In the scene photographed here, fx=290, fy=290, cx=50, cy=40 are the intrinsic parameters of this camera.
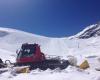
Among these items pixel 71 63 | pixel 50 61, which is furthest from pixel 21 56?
pixel 71 63

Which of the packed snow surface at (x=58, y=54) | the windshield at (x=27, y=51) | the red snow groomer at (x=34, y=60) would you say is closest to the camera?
the packed snow surface at (x=58, y=54)

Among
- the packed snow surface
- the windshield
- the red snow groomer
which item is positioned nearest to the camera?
the packed snow surface

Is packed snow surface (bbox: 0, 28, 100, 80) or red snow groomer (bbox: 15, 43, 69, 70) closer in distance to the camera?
packed snow surface (bbox: 0, 28, 100, 80)

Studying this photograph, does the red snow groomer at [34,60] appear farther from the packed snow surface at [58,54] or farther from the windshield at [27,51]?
the packed snow surface at [58,54]

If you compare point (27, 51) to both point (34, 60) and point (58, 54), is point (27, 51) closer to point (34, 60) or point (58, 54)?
point (34, 60)

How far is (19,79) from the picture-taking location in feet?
42.7

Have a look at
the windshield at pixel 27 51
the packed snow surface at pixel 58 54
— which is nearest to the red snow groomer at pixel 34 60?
the windshield at pixel 27 51

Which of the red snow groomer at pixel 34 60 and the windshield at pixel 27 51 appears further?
the windshield at pixel 27 51

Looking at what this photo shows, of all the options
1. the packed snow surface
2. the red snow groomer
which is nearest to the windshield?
the red snow groomer

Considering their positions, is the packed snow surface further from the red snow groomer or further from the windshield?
the windshield

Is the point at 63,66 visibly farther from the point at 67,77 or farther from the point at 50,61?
the point at 67,77

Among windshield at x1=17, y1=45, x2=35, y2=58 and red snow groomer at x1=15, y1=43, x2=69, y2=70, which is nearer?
red snow groomer at x1=15, y1=43, x2=69, y2=70

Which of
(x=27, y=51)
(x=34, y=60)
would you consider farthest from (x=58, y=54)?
(x=34, y=60)

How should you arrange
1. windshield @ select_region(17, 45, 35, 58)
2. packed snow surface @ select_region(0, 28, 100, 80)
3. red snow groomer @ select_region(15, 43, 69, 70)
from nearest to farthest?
packed snow surface @ select_region(0, 28, 100, 80)
red snow groomer @ select_region(15, 43, 69, 70)
windshield @ select_region(17, 45, 35, 58)
